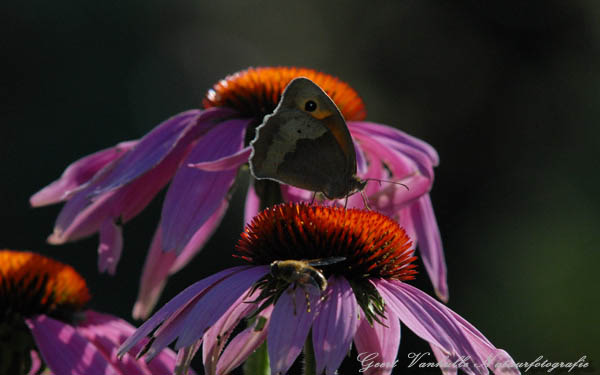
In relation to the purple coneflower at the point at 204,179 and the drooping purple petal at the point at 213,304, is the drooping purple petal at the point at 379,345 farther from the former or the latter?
the purple coneflower at the point at 204,179

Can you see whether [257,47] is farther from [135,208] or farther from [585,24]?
[135,208]

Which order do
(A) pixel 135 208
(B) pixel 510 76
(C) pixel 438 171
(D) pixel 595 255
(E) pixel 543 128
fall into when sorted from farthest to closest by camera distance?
(B) pixel 510 76 < (E) pixel 543 128 < (C) pixel 438 171 < (D) pixel 595 255 < (A) pixel 135 208

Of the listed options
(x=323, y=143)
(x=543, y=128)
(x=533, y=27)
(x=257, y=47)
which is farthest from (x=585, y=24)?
(x=323, y=143)

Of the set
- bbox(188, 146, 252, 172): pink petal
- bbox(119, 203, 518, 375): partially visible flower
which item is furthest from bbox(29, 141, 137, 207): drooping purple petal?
bbox(119, 203, 518, 375): partially visible flower

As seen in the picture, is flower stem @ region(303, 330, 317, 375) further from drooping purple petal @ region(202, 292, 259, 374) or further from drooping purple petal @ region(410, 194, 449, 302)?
drooping purple petal @ region(410, 194, 449, 302)

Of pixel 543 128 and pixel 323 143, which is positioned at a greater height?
pixel 323 143
